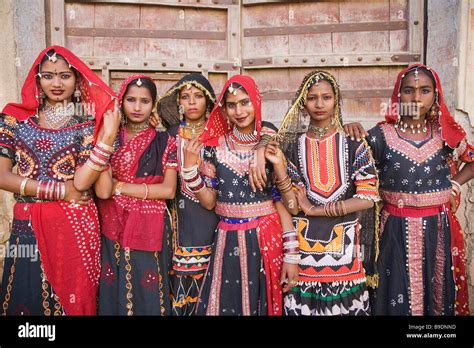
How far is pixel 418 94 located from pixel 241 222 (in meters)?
1.41

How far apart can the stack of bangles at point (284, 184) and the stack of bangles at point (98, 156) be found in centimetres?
98

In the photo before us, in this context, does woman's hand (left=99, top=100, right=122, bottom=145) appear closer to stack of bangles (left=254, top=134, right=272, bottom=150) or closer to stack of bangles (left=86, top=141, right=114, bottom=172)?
stack of bangles (left=86, top=141, right=114, bottom=172)

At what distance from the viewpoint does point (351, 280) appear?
278cm

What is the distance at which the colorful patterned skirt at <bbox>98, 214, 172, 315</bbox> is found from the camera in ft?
8.89

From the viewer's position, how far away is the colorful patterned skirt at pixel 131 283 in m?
2.71

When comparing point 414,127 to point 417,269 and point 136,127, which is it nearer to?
point 417,269

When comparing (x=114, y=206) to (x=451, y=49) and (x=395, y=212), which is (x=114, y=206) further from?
(x=451, y=49)

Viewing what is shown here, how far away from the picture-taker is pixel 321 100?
9.11ft

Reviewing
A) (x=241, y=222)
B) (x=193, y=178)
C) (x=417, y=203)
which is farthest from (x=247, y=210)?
(x=417, y=203)

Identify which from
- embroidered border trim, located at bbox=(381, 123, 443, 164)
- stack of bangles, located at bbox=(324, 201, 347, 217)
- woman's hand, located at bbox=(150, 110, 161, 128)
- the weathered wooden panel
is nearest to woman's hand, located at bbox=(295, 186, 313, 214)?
stack of bangles, located at bbox=(324, 201, 347, 217)

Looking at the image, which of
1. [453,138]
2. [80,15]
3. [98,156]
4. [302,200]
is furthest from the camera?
[80,15]

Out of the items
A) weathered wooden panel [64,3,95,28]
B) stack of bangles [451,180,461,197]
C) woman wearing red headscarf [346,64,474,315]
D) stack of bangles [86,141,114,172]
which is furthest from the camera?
weathered wooden panel [64,3,95,28]

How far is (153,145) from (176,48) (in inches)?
52.3

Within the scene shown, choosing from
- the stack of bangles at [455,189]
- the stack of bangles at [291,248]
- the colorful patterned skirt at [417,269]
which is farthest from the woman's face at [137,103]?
the stack of bangles at [455,189]
